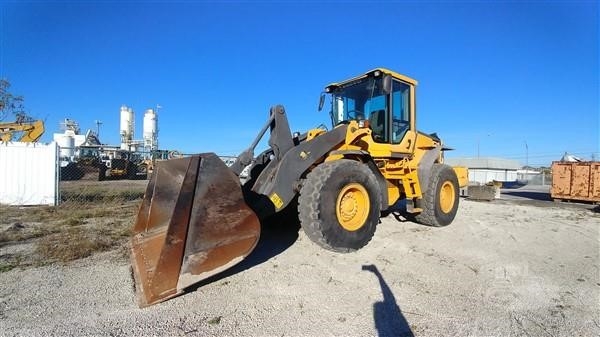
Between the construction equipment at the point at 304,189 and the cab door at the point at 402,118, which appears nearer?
the construction equipment at the point at 304,189

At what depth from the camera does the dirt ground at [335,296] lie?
3.01 metres

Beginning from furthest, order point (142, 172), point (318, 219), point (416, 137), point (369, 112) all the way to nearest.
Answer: point (142, 172)
point (416, 137)
point (369, 112)
point (318, 219)

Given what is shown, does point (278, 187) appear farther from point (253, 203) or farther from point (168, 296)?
point (168, 296)

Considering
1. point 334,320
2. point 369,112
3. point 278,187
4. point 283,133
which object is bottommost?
point 334,320

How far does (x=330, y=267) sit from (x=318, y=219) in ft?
2.15

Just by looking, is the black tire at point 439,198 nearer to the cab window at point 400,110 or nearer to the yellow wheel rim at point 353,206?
the cab window at point 400,110

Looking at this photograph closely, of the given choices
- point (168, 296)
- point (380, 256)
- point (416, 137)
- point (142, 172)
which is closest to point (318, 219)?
point (380, 256)

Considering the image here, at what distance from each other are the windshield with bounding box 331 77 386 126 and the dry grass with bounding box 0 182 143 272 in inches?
186

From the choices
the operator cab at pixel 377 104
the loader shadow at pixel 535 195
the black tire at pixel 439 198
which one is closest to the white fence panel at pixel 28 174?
the operator cab at pixel 377 104

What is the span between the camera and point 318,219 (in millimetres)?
4465

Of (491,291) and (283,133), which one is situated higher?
(283,133)

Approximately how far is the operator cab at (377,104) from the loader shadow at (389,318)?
11.1 feet

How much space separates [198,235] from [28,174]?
30.7 ft

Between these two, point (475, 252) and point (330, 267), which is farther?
point (475, 252)
